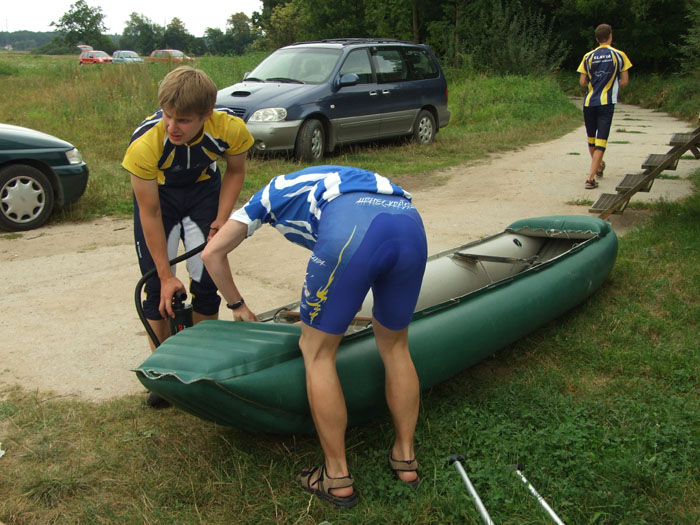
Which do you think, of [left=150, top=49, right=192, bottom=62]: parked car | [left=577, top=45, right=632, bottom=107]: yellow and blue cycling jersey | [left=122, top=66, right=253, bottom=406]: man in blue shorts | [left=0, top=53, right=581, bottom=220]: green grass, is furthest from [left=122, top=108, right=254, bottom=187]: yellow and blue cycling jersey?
[left=150, top=49, right=192, bottom=62]: parked car

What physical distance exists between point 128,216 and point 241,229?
18.0ft

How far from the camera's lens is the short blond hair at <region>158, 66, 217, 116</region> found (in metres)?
2.89

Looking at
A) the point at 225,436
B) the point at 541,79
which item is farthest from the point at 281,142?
the point at 541,79

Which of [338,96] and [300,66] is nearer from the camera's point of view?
[338,96]

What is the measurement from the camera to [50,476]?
299cm

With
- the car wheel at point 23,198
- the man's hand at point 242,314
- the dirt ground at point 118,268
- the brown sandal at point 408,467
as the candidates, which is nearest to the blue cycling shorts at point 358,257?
the man's hand at point 242,314

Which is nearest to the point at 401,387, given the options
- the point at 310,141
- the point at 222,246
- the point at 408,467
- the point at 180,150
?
the point at 408,467

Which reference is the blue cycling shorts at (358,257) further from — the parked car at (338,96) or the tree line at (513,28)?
the tree line at (513,28)

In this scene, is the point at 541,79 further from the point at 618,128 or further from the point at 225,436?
the point at 225,436

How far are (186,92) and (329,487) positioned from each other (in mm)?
1782

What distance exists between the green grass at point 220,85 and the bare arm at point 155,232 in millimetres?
4918

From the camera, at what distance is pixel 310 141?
10.3 m

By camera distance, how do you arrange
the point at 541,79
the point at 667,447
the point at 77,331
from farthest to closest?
the point at 541,79 → the point at 77,331 → the point at 667,447

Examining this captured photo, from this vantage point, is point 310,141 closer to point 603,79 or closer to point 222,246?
point 603,79
